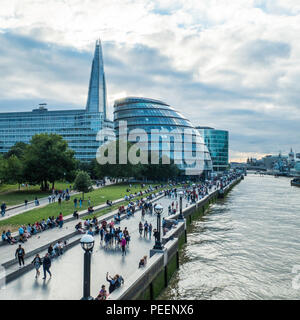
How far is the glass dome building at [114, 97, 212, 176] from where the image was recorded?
95.1 meters

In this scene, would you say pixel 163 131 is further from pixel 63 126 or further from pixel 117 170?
pixel 63 126

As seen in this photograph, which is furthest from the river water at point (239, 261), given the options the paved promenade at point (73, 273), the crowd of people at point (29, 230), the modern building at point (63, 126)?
the modern building at point (63, 126)

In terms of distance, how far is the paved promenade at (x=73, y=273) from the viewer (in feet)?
42.2

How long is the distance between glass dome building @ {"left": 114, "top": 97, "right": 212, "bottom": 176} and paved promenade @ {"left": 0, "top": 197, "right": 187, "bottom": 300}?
73.0 metres

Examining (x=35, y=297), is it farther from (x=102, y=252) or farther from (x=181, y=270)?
(x=181, y=270)

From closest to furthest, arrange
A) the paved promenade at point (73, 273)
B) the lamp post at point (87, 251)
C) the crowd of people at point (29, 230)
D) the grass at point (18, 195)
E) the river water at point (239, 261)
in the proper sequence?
the lamp post at point (87, 251), the paved promenade at point (73, 273), the river water at point (239, 261), the crowd of people at point (29, 230), the grass at point (18, 195)

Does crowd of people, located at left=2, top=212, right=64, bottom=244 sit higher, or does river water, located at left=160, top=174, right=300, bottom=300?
crowd of people, located at left=2, top=212, right=64, bottom=244

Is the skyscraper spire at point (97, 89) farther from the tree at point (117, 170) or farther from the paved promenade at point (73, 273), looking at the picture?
the paved promenade at point (73, 273)

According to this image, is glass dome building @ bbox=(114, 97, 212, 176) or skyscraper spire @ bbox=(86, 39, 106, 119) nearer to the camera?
glass dome building @ bbox=(114, 97, 212, 176)

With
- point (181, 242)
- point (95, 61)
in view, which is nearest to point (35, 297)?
point (181, 242)

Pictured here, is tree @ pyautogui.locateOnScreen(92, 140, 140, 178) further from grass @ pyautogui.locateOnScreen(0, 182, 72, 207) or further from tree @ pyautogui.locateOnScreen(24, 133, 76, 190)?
grass @ pyautogui.locateOnScreen(0, 182, 72, 207)

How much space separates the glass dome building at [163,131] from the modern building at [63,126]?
27.3 m

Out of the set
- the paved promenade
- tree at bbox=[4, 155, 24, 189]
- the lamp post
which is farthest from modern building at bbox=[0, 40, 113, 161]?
the lamp post

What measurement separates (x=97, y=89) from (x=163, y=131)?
286 feet
